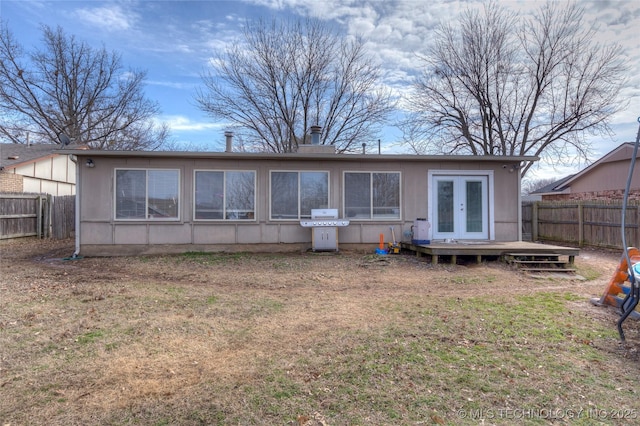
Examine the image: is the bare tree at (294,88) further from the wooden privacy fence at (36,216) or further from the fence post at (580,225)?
the fence post at (580,225)

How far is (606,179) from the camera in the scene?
1706 centimetres

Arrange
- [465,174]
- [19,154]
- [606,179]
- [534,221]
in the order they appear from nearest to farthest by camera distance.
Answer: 1. [465,174]
2. [534,221]
3. [19,154]
4. [606,179]

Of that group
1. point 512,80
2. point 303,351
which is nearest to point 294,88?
point 512,80

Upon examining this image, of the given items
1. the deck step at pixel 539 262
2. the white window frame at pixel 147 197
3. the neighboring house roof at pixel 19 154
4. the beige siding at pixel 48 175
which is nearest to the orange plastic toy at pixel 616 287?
the deck step at pixel 539 262

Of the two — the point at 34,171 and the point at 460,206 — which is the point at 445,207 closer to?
the point at 460,206

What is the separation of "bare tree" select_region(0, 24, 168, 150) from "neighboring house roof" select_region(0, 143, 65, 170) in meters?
3.68

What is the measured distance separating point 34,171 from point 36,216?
17.7ft

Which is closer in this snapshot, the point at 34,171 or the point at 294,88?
the point at 34,171

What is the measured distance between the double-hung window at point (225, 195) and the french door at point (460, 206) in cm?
483

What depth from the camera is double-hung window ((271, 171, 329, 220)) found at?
30.1ft

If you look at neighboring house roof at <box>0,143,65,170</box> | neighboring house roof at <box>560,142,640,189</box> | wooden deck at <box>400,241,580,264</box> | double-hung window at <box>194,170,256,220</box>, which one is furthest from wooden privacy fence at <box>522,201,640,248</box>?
neighboring house roof at <box>0,143,65,170</box>

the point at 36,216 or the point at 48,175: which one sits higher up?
the point at 48,175

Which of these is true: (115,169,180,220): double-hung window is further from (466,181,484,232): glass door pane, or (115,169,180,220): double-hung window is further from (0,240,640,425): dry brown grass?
(466,181,484,232): glass door pane

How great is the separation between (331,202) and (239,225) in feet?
8.08
